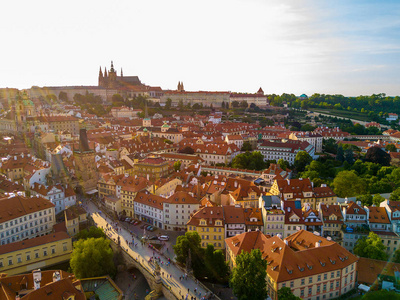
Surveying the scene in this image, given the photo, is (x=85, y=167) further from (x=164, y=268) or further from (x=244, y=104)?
(x=244, y=104)

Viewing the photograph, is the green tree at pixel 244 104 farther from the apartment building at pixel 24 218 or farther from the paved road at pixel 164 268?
the apartment building at pixel 24 218

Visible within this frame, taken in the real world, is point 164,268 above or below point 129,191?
below

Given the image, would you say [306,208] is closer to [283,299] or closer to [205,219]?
[205,219]

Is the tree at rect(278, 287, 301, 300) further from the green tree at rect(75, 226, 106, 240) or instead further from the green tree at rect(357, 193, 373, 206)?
the green tree at rect(357, 193, 373, 206)

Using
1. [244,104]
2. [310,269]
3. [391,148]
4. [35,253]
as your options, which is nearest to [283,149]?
[391,148]

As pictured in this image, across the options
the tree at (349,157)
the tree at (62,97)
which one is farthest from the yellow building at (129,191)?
Answer: the tree at (62,97)

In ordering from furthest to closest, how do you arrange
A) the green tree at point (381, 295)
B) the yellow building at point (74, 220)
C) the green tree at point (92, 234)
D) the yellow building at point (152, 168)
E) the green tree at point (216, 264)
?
the yellow building at point (152, 168) → the yellow building at point (74, 220) → the green tree at point (92, 234) → the green tree at point (216, 264) → the green tree at point (381, 295)
